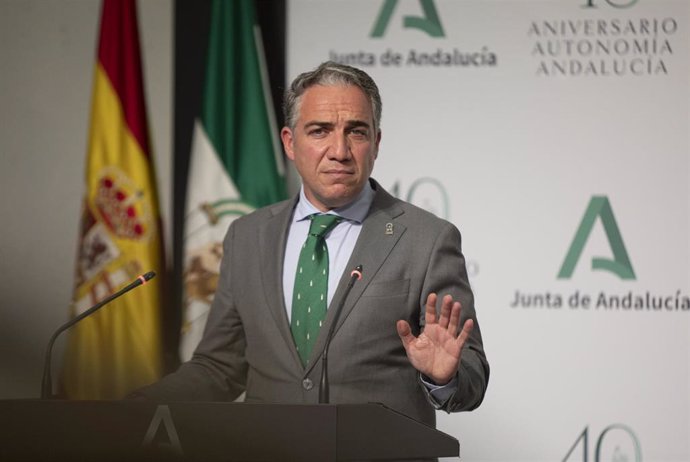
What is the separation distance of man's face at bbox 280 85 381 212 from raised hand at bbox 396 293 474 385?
67 cm

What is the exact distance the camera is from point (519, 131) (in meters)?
4.87

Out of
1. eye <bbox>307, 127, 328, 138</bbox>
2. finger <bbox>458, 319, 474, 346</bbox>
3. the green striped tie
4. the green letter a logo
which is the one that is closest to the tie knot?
the green striped tie

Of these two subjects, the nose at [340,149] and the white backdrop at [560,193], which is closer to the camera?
the nose at [340,149]

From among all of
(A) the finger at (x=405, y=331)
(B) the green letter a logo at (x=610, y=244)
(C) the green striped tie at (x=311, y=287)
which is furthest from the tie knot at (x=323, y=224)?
(B) the green letter a logo at (x=610, y=244)

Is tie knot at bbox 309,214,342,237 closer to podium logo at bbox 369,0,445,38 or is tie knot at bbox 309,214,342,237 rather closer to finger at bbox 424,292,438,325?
finger at bbox 424,292,438,325

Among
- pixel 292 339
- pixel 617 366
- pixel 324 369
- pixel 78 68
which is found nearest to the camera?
pixel 324 369

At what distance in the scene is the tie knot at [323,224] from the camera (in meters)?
3.13

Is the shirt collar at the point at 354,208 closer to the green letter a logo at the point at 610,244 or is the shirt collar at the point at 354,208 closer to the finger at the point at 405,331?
the finger at the point at 405,331

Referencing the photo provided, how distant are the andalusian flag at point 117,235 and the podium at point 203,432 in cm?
262

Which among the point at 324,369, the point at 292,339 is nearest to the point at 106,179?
the point at 292,339

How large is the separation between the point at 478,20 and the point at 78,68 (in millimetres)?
1998

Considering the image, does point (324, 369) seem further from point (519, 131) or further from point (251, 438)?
point (519, 131)

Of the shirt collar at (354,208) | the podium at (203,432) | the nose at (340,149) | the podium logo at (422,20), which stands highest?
the podium logo at (422,20)

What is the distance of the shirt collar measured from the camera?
3162 millimetres
